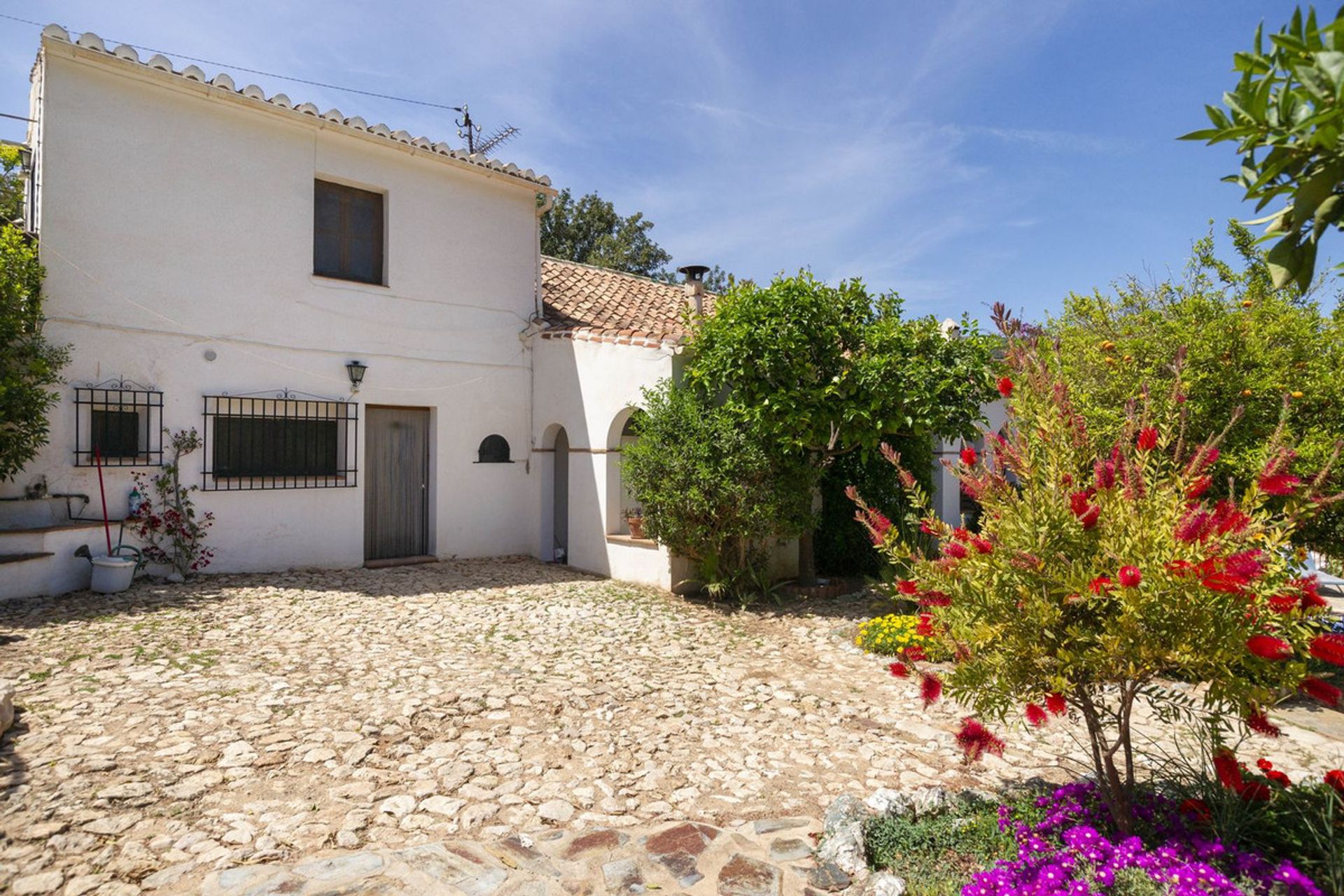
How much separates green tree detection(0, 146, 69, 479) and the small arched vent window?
16.5 feet

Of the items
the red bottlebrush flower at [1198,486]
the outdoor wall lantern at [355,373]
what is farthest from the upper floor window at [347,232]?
the red bottlebrush flower at [1198,486]

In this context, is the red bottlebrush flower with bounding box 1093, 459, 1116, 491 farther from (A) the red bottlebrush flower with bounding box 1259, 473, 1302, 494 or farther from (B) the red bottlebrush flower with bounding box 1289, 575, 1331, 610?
(B) the red bottlebrush flower with bounding box 1289, 575, 1331, 610

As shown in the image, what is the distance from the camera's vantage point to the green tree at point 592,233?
86.2 feet

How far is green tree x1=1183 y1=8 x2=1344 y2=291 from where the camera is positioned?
1.42 metres

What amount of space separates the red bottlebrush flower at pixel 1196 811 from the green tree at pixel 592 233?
→ 25134 millimetres

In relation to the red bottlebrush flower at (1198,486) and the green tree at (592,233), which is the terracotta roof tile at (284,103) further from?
the green tree at (592,233)

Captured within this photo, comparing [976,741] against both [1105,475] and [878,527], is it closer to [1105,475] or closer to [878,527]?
[878,527]

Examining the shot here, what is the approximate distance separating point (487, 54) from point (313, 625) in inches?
269

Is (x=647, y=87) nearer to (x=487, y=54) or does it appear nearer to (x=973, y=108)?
(x=487, y=54)

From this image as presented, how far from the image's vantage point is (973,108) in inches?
342

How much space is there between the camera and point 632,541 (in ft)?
31.8

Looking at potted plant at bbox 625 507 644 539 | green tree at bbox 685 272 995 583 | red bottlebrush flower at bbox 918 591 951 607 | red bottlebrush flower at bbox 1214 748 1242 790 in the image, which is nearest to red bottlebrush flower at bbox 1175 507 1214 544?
red bottlebrush flower at bbox 1214 748 1242 790

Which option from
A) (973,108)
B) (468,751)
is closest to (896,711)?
(468,751)

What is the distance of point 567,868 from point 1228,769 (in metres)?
2.68
